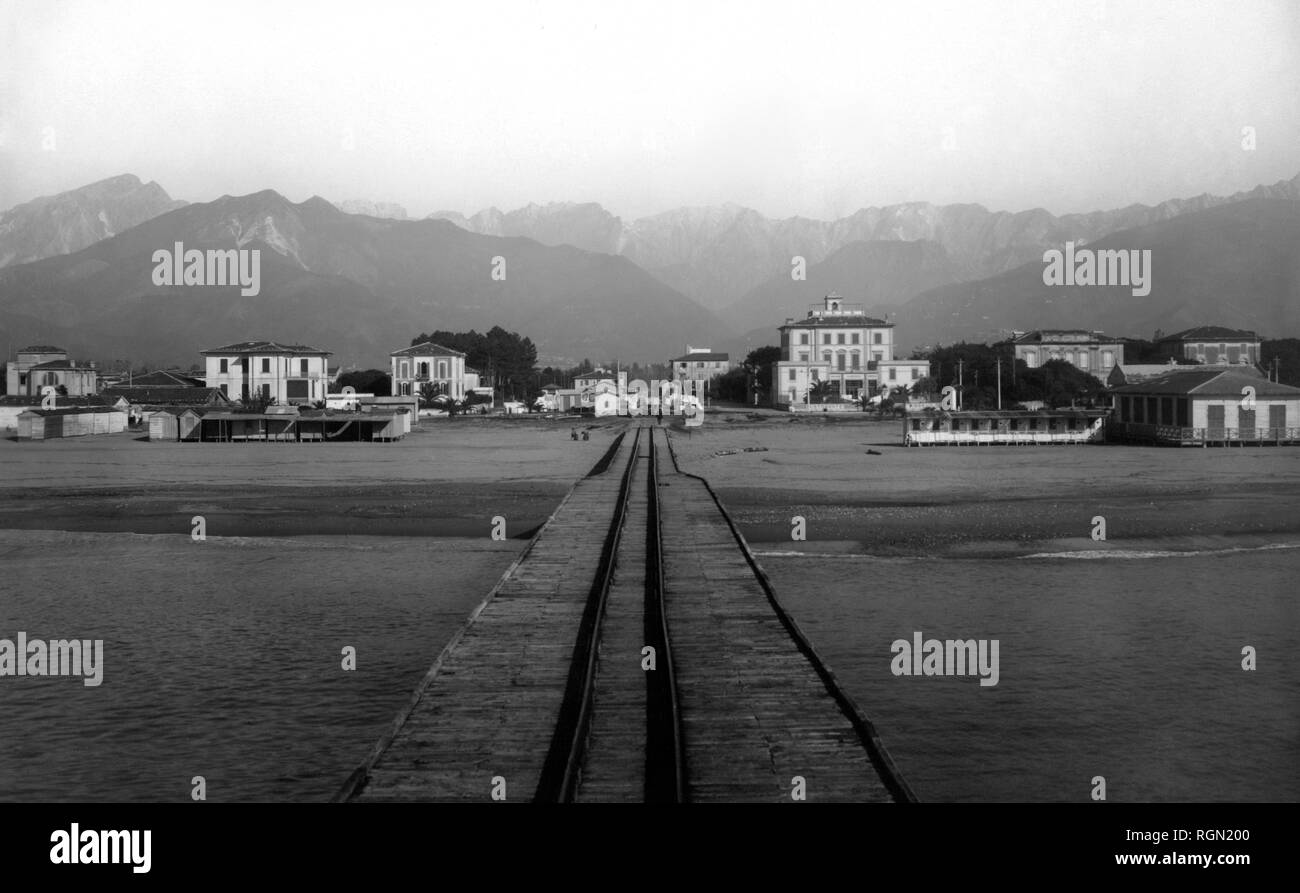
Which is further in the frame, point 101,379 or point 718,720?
point 101,379

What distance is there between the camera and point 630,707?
1341cm

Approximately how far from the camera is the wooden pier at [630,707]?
10.8m

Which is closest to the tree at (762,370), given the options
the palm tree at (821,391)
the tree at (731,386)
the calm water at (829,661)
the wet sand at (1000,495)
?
the tree at (731,386)

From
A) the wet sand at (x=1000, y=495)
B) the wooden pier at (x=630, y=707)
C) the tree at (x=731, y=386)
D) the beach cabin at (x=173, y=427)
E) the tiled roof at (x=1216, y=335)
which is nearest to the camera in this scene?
the wooden pier at (x=630, y=707)

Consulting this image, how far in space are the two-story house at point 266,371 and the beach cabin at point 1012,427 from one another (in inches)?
2784

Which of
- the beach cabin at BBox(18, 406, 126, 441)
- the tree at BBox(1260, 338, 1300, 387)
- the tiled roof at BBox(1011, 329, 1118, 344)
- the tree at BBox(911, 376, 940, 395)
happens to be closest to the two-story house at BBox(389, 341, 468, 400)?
the beach cabin at BBox(18, 406, 126, 441)

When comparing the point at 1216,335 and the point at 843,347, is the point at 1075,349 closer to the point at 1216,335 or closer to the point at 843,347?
the point at 1216,335

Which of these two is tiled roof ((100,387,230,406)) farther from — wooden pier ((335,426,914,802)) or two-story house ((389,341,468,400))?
wooden pier ((335,426,914,802))

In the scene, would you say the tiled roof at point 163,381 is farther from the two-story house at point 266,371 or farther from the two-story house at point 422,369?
the two-story house at point 422,369
